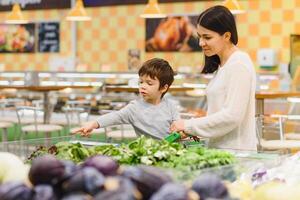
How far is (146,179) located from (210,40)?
1.68m

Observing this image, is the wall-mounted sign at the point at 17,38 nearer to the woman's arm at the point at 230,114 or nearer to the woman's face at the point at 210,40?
the woman's face at the point at 210,40

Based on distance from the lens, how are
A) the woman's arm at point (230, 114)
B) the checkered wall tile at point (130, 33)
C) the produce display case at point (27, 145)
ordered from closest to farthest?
the produce display case at point (27, 145) → the woman's arm at point (230, 114) → the checkered wall tile at point (130, 33)

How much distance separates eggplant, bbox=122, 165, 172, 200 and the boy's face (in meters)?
2.17

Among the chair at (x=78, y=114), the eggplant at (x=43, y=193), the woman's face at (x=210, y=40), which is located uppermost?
the woman's face at (x=210, y=40)

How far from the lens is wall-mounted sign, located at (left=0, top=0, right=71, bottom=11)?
585 inches

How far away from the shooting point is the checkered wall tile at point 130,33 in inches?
483

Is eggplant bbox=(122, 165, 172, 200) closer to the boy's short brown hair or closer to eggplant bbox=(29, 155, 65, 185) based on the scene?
eggplant bbox=(29, 155, 65, 185)

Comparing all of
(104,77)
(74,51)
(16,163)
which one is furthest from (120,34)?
(16,163)

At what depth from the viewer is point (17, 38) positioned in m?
16.0

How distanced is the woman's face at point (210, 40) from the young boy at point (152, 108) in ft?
2.21

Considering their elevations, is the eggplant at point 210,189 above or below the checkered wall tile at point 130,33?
above

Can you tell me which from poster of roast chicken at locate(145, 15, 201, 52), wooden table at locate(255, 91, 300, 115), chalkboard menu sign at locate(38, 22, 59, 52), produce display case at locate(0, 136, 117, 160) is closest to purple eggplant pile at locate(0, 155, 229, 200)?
produce display case at locate(0, 136, 117, 160)

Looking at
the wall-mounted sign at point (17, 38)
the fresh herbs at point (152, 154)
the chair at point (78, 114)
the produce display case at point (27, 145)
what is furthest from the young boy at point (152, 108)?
the wall-mounted sign at point (17, 38)

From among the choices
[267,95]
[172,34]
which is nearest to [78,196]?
[267,95]
